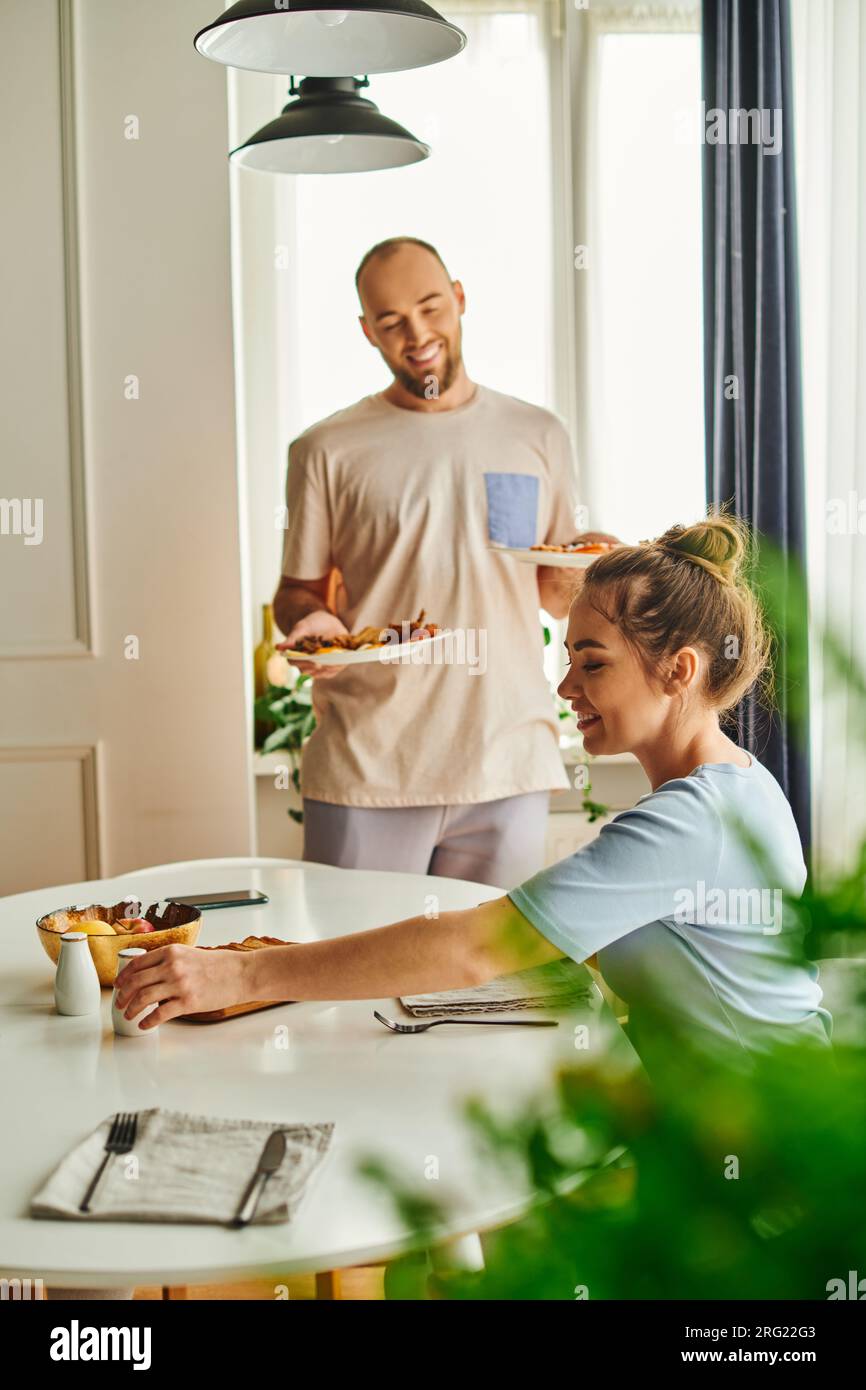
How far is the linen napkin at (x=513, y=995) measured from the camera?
4.59 ft

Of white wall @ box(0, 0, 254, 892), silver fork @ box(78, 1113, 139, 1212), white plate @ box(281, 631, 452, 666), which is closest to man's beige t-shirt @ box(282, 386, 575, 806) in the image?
white plate @ box(281, 631, 452, 666)

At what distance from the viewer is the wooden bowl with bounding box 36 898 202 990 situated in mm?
1439

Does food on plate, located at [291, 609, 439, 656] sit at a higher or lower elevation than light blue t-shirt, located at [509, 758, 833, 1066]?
higher

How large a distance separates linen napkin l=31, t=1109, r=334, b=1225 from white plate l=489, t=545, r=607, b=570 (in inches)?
57.4

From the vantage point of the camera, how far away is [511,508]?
2625 millimetres

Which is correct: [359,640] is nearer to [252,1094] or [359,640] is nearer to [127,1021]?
[127,1021]

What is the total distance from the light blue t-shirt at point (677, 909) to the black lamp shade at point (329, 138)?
1.28m

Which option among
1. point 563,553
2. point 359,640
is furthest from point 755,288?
point 359,640

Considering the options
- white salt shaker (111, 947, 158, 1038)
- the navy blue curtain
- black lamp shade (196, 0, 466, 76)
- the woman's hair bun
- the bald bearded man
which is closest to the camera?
white salt shaker (111, 947, 158, 1038)

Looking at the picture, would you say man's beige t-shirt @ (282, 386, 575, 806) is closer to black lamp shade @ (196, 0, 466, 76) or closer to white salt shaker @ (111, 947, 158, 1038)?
black lamp shade @ (196, 0, 466, 76)

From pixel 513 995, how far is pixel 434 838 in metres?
1.19

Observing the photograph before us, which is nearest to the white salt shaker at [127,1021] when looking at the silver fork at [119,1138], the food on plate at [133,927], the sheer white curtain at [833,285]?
the food on plate at [133,927]

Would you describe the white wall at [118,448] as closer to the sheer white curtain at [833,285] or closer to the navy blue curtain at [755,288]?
the navy blue curtain at [755,288]
